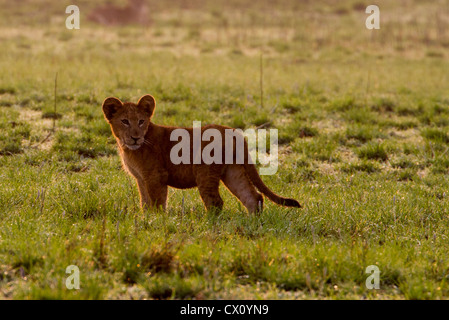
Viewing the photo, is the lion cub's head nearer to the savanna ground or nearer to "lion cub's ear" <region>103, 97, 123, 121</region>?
"lion cub's ear" <region>103, 97, 123, 121</region>

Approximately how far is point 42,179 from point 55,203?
3.71ft

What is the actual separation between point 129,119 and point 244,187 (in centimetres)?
146

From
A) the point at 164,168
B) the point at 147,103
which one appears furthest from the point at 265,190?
the point at 147,103

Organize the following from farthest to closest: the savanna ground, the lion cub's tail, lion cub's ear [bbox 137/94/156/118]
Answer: lion cub's ear [bbox 137/94/156/118] → the lion cub's tail → the savanna ground

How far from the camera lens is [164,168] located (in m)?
6.06

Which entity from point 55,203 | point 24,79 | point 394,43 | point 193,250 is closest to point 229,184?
point 193,250

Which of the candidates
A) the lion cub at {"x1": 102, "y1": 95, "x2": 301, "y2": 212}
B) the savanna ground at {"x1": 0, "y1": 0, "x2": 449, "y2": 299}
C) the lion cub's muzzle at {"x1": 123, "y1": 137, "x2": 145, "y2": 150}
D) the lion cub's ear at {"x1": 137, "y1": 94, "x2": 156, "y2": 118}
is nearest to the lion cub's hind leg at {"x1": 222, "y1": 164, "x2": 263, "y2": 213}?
the lion cub at {"x1": 102, "y1": 95, "x2": 301, "y2": 212}

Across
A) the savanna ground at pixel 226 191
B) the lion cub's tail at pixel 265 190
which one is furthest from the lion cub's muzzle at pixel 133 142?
the lion cub's tail at pixel 265 190

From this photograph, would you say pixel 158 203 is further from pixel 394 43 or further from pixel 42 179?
pixel 394 43

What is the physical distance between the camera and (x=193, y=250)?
4.77 m

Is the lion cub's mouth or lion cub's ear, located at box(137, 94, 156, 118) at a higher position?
lion cub's ear, located at box(137, 94, 156, 118)

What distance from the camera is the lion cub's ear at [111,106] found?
605cm

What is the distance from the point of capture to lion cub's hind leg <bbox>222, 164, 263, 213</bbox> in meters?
5.96

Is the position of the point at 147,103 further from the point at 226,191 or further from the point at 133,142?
the point at 226,191
